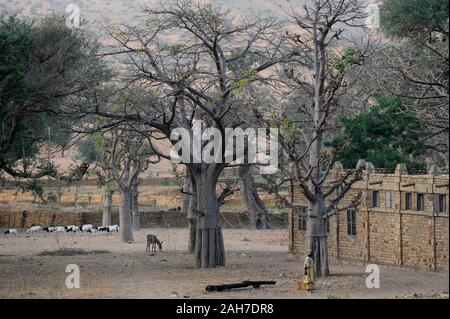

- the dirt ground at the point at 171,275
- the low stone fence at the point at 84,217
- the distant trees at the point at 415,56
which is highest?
the distant trees at the point at 415,56

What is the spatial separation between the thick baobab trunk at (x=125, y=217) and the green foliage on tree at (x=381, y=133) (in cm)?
1358

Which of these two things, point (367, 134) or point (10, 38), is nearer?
point (10, 38)

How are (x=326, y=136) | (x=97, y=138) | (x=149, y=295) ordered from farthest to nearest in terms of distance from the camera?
(x=326, y=136) → (x=97, y=138) → (x=149, y=295)

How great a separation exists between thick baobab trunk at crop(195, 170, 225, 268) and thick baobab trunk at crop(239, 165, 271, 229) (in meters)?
24.0

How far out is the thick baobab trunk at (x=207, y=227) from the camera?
34.2m

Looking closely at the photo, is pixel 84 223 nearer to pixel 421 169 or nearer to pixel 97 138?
pixel 97 138

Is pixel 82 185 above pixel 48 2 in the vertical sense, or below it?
below

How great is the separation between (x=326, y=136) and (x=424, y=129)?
46.3 feet

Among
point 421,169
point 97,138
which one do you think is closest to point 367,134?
point 421,169

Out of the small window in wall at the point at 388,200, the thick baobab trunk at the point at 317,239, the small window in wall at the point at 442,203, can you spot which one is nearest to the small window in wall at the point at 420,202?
the small window in wall at the point at 442,203

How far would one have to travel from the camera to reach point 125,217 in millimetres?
48156

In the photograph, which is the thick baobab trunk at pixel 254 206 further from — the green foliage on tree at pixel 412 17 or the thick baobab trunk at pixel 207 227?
the thick baobab trunk at pixel 207 227

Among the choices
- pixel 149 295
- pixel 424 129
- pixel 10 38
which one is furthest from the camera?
pixel 424 129

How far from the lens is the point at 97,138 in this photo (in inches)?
1763
